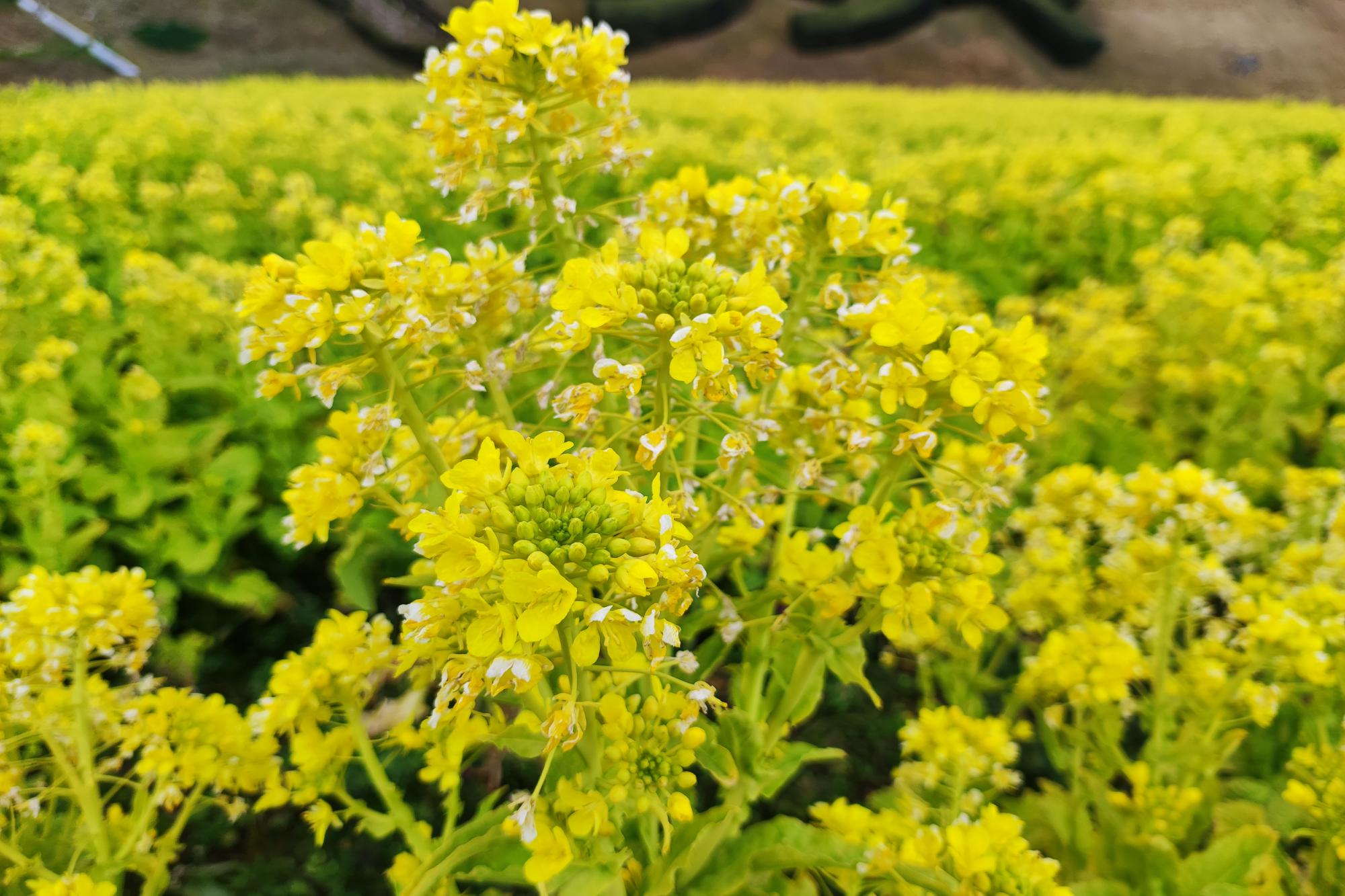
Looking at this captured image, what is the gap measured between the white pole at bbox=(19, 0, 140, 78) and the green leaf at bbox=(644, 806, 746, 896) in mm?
6267

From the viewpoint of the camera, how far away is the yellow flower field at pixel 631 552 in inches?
43.6

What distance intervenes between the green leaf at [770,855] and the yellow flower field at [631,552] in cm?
1

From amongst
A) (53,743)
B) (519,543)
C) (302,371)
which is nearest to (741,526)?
(519,543)

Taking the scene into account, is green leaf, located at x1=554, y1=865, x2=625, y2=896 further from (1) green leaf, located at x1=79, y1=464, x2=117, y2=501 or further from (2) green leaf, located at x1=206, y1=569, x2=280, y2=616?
(1) green leaf, located at x1=79, y1=464, x2=117, y2=501

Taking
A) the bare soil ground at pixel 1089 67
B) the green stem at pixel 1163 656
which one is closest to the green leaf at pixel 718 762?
the green stem at pixel 1163 656

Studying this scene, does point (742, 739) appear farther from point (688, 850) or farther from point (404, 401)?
point (404, 401)

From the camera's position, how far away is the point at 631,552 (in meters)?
0.91

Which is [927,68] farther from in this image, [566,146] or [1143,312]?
[566,146]

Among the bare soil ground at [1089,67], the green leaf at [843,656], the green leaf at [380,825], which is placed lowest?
the green leaf at [380,825]

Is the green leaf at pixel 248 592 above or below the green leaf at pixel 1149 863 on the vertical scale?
above

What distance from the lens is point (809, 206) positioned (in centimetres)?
137

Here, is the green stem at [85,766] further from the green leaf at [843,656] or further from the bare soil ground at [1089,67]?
the bare soil ground at [1089,67]

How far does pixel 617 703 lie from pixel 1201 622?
2.73 metres

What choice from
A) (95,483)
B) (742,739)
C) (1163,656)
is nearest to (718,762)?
(742,739)
